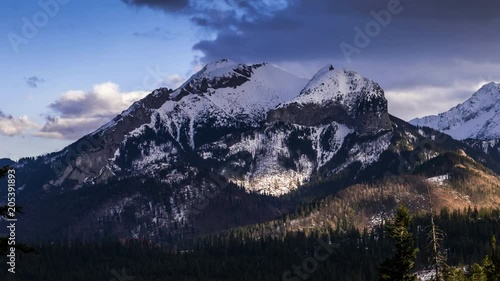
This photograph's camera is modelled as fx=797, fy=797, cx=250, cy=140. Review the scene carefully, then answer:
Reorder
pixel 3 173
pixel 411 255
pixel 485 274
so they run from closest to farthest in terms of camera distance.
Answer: pixel 3 173 < pixel 411 255 < pixel 485 274

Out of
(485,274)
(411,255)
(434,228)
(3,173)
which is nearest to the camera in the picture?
(3,173)

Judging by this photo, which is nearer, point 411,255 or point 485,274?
point 411,255

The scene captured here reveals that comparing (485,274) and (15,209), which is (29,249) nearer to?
(15,209)

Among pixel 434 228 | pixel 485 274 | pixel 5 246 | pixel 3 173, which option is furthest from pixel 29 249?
pixel 485 274

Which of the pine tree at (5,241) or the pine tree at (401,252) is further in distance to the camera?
the pine tree at (401,252)

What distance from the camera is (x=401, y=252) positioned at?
72188 mm

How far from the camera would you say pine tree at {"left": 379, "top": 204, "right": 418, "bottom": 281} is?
235 feet

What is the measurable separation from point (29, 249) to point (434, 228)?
112 feet

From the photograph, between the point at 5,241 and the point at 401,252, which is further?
the point at 401,252

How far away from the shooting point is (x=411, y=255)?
72125mm

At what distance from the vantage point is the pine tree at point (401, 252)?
235 ft

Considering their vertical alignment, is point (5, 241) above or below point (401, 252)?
above

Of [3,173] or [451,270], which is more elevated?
[3,173]

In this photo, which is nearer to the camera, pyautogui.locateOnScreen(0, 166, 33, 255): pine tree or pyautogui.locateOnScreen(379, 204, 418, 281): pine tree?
pyautogui.locateOnScreen(0, 166, 33, 255): pine tree
